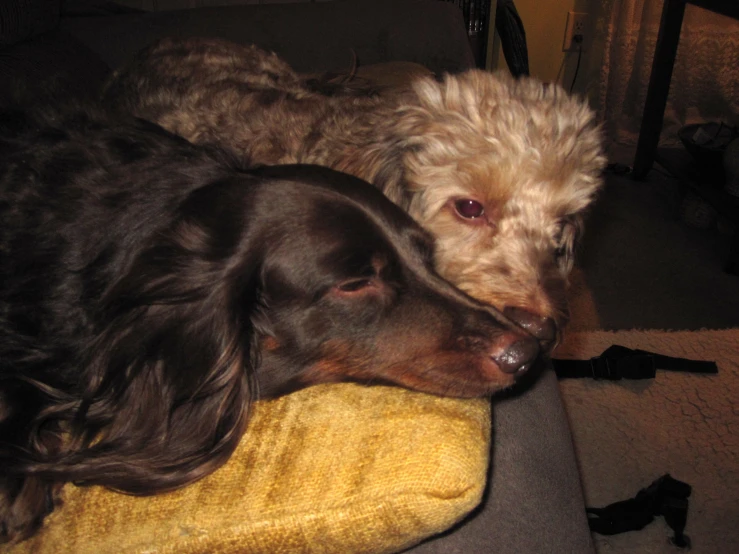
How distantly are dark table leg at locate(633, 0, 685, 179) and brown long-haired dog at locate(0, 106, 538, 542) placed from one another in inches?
154

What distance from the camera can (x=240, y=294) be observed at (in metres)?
1.33

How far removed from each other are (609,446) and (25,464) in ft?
7.55

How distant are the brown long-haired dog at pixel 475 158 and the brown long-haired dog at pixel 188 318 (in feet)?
1.23

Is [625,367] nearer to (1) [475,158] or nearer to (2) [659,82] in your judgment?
(1) [475,158]

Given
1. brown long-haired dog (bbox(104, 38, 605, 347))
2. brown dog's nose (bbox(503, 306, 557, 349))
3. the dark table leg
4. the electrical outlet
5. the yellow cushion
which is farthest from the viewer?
the electrical outlet

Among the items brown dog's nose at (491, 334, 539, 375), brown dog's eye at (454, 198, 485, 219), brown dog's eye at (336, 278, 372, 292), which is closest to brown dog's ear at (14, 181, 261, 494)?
brown dog's eye at (336, 278, 372, 292)

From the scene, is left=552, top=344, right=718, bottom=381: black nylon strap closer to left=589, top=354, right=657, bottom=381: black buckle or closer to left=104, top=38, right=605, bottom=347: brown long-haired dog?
left=589, top=354, right=657, bottom=381: black buckle

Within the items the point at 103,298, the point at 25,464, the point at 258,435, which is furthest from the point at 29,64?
the point at 258,435

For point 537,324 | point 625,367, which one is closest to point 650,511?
point 625,367

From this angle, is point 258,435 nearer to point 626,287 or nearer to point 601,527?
point 601,527

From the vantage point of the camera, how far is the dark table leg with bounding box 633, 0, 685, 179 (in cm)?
443

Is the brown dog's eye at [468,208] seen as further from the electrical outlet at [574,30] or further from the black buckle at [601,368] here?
the electrical outlet at [574,30]

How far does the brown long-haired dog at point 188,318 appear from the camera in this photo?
1251 millimetres

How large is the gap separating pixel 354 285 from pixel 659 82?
4182mm
